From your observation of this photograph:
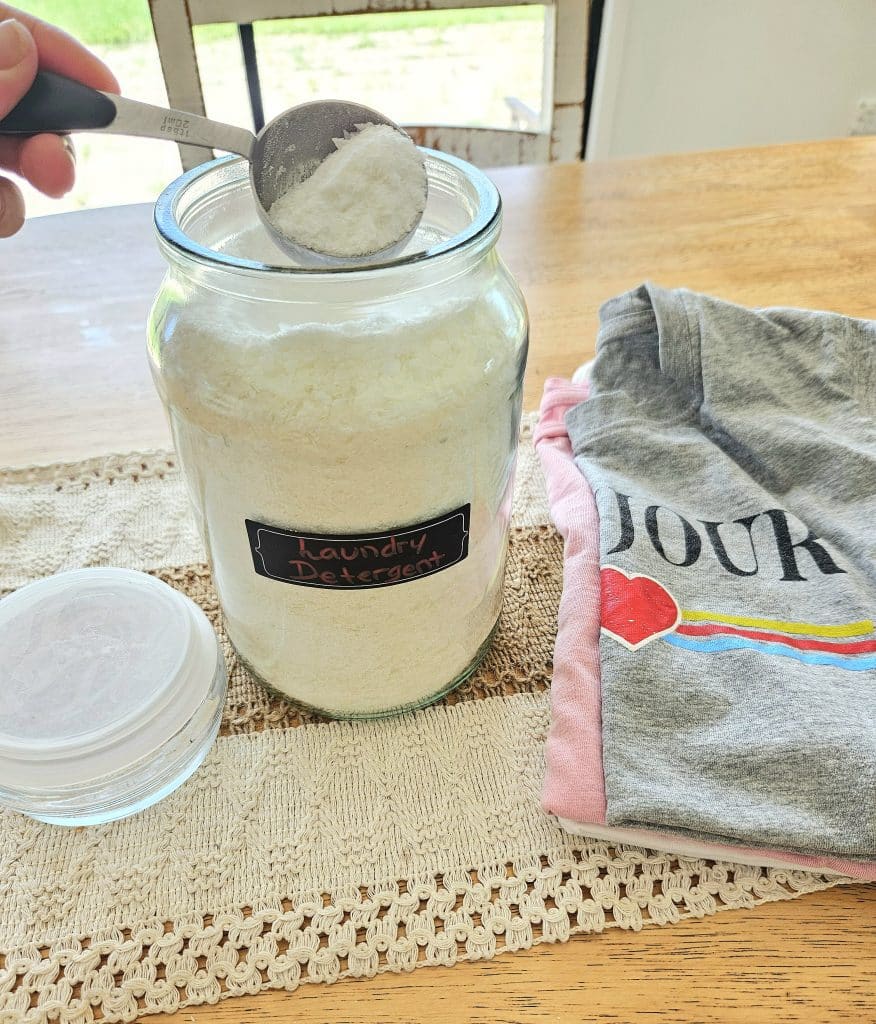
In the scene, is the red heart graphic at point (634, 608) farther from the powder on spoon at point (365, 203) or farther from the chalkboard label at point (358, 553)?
the powder on spoon at point (365, 203)

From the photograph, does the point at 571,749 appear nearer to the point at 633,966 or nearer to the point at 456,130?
the point at 633,966

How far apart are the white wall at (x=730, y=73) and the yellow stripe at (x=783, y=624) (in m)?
1.26

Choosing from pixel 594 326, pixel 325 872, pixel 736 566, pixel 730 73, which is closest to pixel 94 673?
pixel 325 872

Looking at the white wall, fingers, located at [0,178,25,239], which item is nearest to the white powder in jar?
fingers, located at [0,178,25,239]

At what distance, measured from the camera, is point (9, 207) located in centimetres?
51

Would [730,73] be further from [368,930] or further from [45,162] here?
[368,930]

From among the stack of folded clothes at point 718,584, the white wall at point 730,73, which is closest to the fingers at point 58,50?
the stack of folded clothes at point 718,584

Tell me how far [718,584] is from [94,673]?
0.35m

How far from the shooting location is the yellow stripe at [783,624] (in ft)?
1.48

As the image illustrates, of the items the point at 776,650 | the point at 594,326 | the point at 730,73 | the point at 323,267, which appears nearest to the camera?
the point at 323,267

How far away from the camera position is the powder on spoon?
0.36 m

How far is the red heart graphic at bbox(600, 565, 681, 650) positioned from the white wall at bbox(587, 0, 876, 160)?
125cm

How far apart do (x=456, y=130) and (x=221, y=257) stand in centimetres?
80

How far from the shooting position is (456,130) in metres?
1.03
